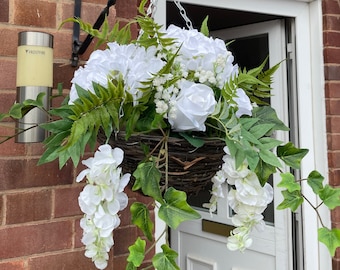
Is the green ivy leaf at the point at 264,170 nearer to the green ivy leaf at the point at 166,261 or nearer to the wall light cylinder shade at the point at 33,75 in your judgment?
the green ivy leaf at the point at 166,261

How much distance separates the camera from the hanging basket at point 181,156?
0.75 meters

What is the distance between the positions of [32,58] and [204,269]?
169 centimetres

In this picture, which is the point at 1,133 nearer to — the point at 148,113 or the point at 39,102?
the point at 39,102

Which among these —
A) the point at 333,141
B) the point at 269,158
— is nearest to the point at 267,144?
the point at 269,158

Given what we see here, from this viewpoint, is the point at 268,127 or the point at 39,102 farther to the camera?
the point at 39,102

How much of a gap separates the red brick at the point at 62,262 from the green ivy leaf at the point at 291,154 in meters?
0.68

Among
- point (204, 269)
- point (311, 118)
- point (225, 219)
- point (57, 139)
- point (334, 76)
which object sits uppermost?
point (334, 76)

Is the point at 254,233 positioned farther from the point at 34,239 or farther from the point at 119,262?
the point at 34,239

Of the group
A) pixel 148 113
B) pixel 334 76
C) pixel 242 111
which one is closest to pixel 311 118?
pixel 334 76

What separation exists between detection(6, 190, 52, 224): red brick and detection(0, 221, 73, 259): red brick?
0.02 metres

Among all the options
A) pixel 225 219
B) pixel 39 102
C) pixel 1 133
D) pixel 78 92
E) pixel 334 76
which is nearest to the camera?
pixel 78 92

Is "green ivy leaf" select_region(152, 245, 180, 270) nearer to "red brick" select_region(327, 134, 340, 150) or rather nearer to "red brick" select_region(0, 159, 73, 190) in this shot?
"red brick" select_region(0, 159, 73, 190)

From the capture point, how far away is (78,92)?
2.41 feet

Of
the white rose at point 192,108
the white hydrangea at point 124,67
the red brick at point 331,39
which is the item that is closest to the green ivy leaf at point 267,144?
the white rose at point 192,108
